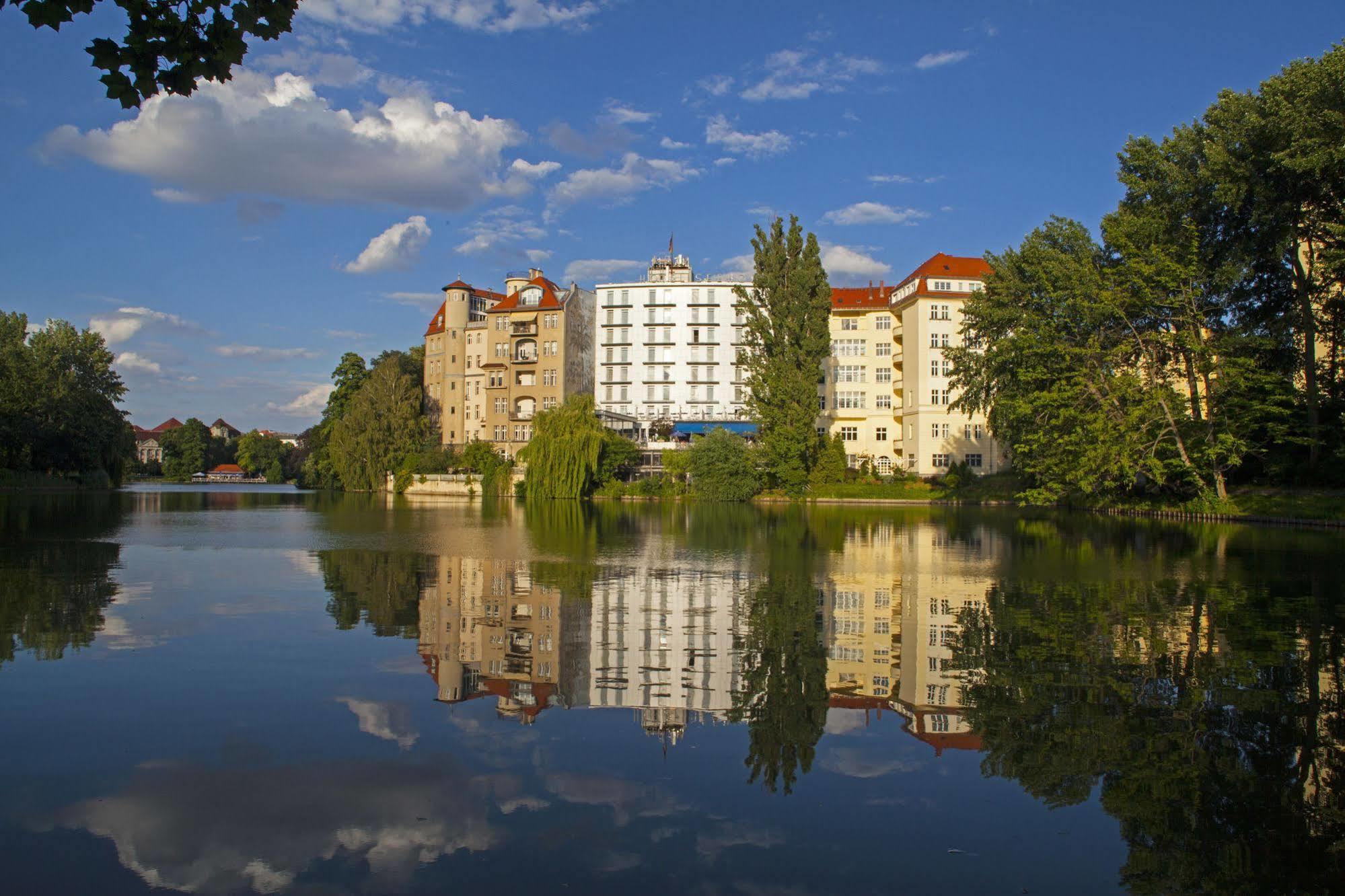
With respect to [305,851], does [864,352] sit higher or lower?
higher

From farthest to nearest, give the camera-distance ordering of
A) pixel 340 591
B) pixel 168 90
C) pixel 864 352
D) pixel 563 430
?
pixel 864 352 → pixel 563 430 → pixel 340 591 → pixel 168 90

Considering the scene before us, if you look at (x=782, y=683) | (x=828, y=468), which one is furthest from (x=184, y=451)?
(x=782, y=683)

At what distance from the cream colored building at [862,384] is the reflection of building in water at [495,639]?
59.3 meters

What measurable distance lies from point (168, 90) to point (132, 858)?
4.60 metres

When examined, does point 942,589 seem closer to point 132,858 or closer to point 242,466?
point 132,858

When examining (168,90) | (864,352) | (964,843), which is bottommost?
(964,843)

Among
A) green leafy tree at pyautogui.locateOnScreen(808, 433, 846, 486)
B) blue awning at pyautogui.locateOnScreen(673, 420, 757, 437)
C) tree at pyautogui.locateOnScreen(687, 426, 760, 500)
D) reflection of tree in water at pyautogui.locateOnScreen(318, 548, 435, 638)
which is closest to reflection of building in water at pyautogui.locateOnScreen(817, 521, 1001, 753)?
reflection of tree in water at pyautogui.locateOnScreen(318, 548, 435, 638)

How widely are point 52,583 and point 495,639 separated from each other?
32.1ft

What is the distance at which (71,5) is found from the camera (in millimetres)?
5418

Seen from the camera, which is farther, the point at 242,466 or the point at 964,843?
the point at 242,466

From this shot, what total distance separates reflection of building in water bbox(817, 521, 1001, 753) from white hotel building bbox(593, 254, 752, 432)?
55.4m

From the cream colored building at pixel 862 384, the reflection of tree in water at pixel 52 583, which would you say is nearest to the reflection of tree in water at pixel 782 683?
the reflection of tree in water at pixel 52 583

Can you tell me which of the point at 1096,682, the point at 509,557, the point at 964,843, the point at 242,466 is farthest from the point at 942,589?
the point at 242,466

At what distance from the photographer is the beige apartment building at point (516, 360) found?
8025 cm
